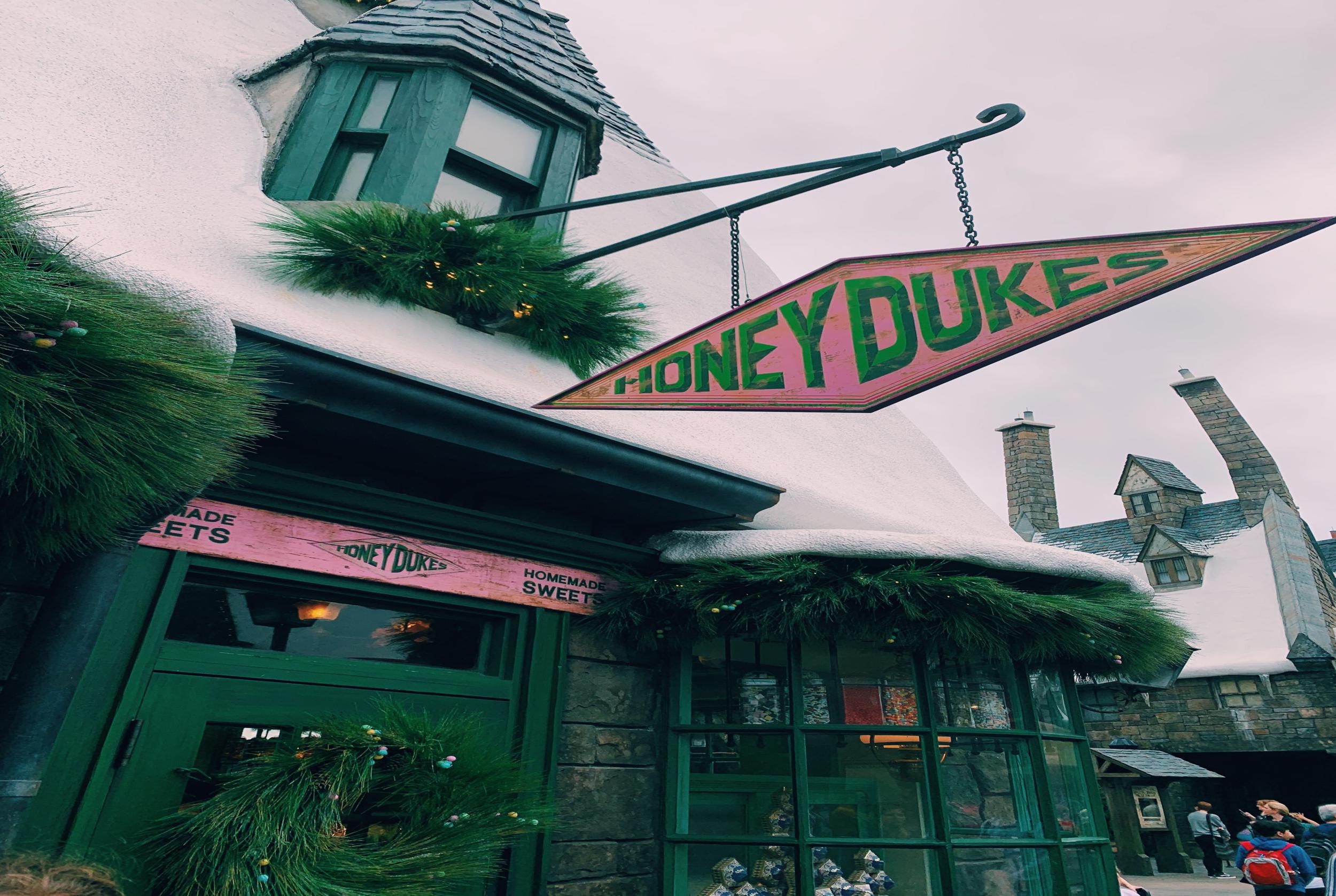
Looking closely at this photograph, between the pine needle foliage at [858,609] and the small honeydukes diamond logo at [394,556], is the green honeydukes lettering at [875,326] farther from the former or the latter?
the small honeydukes diamond logo at [394,556]

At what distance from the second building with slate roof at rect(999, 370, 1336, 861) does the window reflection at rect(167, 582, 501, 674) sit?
40.4ft

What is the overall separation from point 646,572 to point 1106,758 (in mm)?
11753

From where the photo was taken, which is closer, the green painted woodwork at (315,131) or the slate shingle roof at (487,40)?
the green painted woodwork at (315,131)

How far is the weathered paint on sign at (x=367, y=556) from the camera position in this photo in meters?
2.39

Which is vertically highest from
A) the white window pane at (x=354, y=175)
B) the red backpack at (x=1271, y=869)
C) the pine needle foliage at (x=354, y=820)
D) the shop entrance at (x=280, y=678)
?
the white window pane at (x=354, y=175)

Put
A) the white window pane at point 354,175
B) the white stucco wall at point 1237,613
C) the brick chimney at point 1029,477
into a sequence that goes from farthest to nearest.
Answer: the brick chimney at point 1029,477 → the white stucco wall at point 1237,613 → the white window pane at point 354,175

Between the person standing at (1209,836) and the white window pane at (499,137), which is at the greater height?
the white window pane at (499,137)

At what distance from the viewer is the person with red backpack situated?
21.9 feet

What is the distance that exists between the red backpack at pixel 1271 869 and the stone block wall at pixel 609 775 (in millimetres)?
6913

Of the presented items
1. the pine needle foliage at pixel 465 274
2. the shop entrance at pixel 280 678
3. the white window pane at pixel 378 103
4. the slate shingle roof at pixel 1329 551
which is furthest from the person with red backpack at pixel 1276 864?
the slate shingle roof at pixel 1329 551

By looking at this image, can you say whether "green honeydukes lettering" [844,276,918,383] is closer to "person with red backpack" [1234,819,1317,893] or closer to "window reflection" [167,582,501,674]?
"window reflection" [167,582,501,674]

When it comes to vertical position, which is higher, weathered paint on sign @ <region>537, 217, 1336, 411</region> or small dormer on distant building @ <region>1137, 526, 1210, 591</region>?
small dormer on distant building @ <region>1137, 526, 1210, 591</region>

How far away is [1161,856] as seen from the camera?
43.3 feet

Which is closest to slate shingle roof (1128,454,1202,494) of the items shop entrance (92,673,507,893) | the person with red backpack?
the person with red backpack
